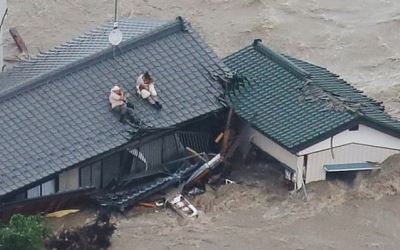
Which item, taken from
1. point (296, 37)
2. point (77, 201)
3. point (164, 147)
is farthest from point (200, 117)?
point (296, 37)

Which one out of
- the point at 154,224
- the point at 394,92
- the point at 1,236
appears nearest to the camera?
the point at 1,236

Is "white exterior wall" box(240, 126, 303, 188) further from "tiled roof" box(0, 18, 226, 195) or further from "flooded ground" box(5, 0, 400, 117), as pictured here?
"flooded ground" box(5, 0, 400, 117)

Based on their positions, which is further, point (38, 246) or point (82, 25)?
point (82, 25)

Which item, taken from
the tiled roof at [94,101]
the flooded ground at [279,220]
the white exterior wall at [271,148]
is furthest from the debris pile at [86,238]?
the white exterior wall at [271,148]

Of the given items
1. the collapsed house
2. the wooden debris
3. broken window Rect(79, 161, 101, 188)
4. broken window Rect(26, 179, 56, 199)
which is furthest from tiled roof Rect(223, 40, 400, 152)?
the wooden debris

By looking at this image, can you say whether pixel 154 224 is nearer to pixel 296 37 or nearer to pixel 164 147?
pixel 164 147

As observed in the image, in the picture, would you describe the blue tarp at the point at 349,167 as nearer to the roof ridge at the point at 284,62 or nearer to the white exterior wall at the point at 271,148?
the white exterior wall at the point at 271,148

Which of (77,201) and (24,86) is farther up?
(24,86)
